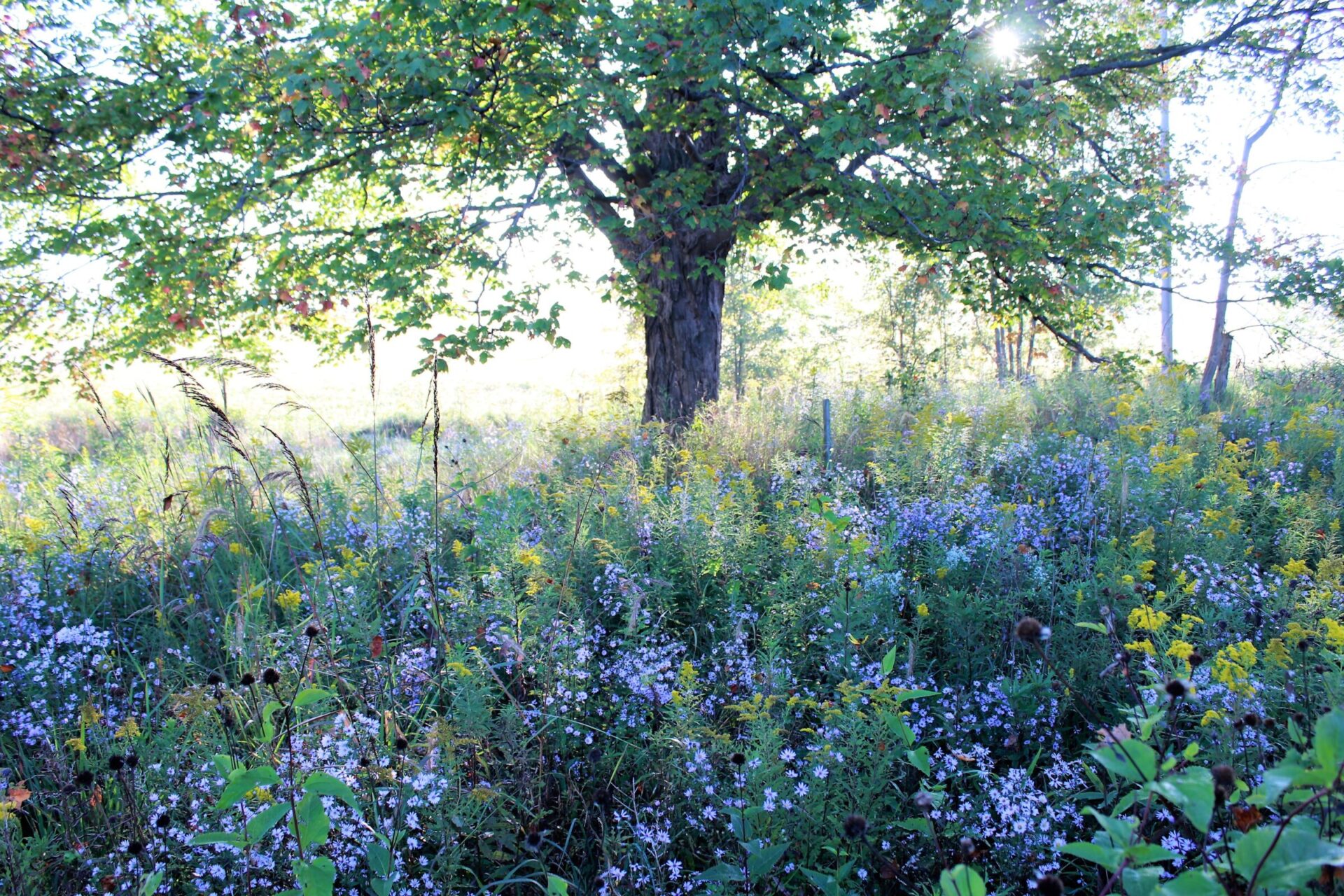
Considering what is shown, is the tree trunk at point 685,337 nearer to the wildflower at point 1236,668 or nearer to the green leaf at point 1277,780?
the wildflower at point 1236,668

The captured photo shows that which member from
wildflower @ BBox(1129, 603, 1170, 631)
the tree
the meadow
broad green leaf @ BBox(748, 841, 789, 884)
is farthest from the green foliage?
broad green leaf @ BBox(748, 841, 789, 884)

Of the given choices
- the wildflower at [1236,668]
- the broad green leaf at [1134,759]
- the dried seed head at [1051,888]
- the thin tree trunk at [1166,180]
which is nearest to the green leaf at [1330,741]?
the broad green leaf at [1134,759]

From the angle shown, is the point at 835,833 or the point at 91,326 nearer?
the point at 835,833

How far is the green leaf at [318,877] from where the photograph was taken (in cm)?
153

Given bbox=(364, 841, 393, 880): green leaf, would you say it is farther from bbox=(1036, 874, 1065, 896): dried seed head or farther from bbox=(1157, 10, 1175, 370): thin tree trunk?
bbox=(1157, 10, 1175, 370): thin tree trunk

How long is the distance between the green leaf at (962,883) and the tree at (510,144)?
528 centimetres

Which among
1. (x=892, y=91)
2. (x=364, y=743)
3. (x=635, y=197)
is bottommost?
(x=364, y=743)

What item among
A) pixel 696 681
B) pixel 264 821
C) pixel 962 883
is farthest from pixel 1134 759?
pixel 696 681

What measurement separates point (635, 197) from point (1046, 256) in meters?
4.16

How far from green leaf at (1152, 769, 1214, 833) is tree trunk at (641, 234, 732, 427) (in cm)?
758

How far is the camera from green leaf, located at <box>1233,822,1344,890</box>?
981 millimetres

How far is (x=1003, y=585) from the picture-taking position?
3.72 meters

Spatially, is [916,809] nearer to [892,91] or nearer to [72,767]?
[72,767]

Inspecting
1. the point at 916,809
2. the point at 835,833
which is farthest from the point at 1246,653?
the point at 835,833
